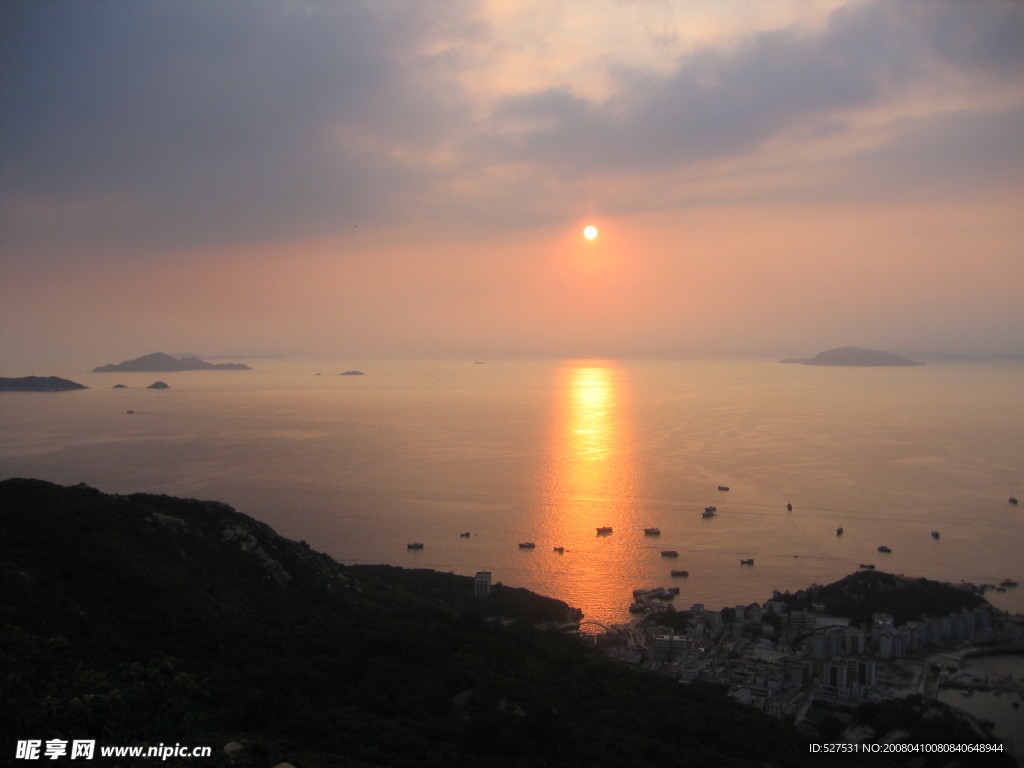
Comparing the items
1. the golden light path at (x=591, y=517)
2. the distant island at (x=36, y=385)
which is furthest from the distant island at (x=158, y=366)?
the golden light path at (x=591, y=517)

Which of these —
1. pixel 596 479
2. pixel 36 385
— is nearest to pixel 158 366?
pixel 36 385

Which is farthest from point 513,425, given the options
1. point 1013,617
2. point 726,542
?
point 1013,617

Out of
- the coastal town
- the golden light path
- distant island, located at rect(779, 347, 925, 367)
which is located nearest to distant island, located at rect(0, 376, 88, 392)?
the golden light path

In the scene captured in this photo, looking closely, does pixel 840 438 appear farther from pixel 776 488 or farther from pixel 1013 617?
pixel 1013 617

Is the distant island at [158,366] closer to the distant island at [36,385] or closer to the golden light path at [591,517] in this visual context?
the distant island at [36,385]

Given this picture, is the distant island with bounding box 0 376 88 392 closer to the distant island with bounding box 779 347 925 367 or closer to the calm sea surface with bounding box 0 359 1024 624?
the calm sea surface with bounding box 0 359 1024 624

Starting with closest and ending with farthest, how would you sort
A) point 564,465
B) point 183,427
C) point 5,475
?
point 5,475 < point 564,465 < point 183,427
